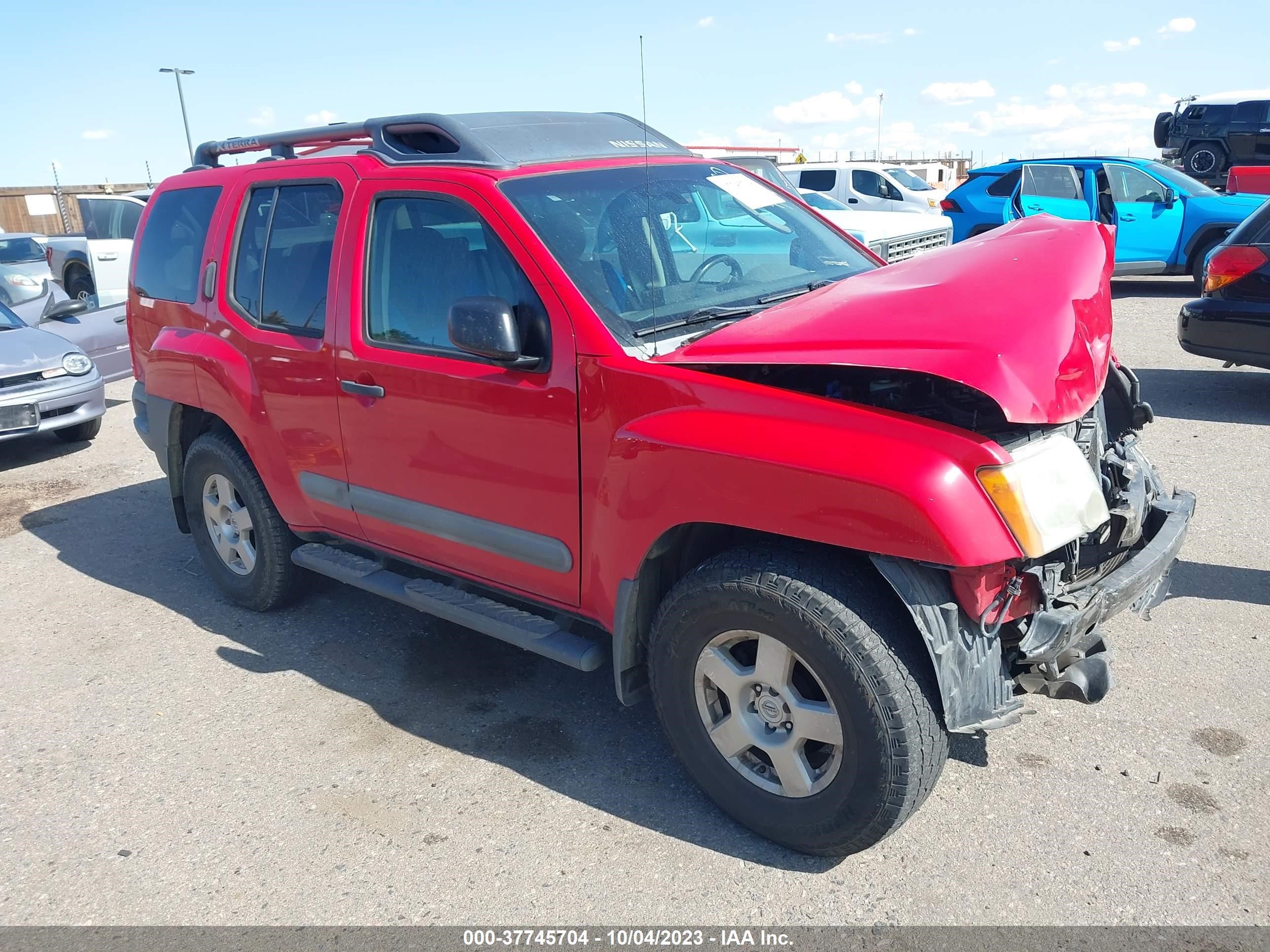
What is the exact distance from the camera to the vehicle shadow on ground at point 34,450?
25.4 ft

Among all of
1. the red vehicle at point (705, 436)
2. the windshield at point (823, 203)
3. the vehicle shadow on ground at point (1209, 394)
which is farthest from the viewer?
the windshield at point (823, 203)

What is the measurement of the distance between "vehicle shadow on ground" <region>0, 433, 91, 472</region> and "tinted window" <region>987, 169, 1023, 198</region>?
1136 centimetres

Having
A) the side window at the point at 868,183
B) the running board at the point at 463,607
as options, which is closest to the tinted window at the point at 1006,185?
the side window at the point at 868,183

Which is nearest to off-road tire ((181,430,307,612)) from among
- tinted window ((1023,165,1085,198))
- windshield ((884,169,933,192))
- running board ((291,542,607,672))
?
running board ((291,542,607,672))

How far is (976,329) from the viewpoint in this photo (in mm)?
2514

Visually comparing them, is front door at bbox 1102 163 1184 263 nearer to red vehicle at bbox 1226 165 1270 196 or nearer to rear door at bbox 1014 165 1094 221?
rear door at bbox 1014 165 1094 221

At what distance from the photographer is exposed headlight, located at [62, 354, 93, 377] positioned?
7.70 metres

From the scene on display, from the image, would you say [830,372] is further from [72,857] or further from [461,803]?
[72,857]

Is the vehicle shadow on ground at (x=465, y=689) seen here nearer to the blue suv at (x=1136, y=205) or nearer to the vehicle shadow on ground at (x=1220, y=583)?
the vehicle shadow on ground at (x=1220, y=583)

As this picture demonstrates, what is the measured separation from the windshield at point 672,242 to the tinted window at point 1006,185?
10.3 meters

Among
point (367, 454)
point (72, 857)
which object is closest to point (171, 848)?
point (72, 857)

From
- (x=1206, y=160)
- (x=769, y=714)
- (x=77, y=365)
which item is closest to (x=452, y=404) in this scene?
(x=769, y=714)

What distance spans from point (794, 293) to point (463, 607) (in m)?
1.64

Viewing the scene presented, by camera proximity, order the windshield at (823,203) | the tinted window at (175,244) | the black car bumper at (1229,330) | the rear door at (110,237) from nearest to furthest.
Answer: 1. the tinted window at (175,244)
2. the black car bumper at (1229,330)
3. the rear door at (110,237)
4. the windshield at (823,203)
